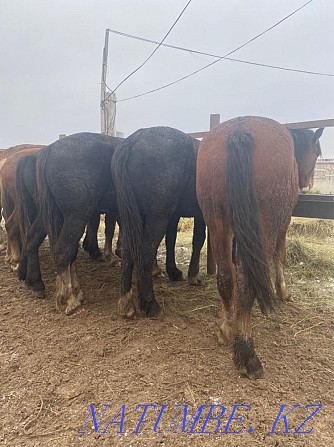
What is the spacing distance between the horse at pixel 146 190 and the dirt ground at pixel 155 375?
484 millimetres

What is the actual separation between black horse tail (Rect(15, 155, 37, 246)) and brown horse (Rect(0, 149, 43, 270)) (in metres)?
0.61

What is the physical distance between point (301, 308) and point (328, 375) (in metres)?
1.14

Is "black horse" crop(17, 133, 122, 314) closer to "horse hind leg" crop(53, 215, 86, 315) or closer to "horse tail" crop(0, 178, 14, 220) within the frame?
"horse hind leg" crop(53, 215, 86, 315)

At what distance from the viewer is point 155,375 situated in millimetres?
1956

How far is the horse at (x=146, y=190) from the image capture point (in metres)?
2.62

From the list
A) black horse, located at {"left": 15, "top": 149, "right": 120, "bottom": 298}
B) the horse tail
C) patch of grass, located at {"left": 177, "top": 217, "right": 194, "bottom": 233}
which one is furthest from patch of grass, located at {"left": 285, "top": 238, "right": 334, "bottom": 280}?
the horse tail

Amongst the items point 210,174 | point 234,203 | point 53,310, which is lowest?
point 53,310

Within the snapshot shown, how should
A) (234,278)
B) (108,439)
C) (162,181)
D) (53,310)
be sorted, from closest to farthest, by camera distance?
(108,439) → (234,278) → (162,181) → (53,310)

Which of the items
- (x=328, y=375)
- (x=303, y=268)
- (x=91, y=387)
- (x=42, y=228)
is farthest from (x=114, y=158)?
(x=303, y=268)

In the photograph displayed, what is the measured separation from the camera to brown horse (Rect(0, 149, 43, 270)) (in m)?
4.11

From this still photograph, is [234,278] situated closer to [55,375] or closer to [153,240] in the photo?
[153,240]

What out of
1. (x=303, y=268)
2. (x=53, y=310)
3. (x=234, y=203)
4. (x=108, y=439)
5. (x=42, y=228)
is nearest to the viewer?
(x=108, y=439)

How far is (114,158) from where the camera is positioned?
2744 mm

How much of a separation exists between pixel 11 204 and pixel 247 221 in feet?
13.2
